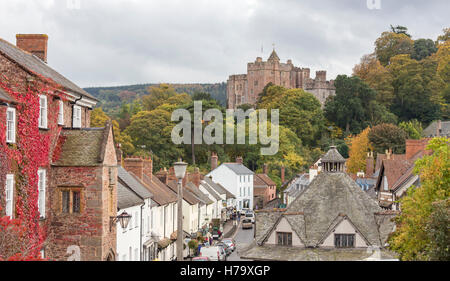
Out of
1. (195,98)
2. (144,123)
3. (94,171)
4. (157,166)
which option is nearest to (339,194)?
(94,171)

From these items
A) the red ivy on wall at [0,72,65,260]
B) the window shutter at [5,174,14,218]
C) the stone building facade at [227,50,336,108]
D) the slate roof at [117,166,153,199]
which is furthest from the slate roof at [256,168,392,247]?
the stone building facade at [227,50,336,108]

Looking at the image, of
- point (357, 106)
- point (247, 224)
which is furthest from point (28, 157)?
point (357, 106)

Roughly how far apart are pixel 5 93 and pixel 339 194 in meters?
30.0

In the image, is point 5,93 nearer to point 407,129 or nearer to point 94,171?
point 94,171

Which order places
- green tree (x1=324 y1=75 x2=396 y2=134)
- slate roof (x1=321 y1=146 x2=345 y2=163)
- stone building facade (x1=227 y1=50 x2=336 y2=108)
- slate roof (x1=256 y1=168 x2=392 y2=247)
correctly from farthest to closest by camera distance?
1. stone building facade (x1=227 y1=50 x2=336 y2=108)
2. green tree (x1=324 y1=75 x2=396 y2=134)
3. slate roof (x1=321 y1=146 x2=345 y2=163)
4. slate roof (x1=256 y1=168 x2=392 y2=247)

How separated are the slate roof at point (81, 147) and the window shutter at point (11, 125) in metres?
2.63

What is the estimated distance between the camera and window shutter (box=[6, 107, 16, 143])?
1817 cm

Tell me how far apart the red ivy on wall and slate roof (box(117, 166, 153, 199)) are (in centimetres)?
1073

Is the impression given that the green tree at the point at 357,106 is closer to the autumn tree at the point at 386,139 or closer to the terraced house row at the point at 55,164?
the autumn tree at the point at 386,139

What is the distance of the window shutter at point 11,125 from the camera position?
59.6 ft

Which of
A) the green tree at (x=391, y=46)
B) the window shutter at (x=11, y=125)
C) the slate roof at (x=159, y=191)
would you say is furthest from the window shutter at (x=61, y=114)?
the green tree at (x=391, y=46)

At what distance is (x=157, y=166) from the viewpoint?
86188 millimetres

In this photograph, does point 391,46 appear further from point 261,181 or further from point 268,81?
point 261,181

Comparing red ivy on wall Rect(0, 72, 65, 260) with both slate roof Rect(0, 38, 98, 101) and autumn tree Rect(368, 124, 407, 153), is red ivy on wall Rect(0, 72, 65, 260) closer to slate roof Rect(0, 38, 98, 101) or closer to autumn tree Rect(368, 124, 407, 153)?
slate roof Rect(0, 38, 98, 101)
